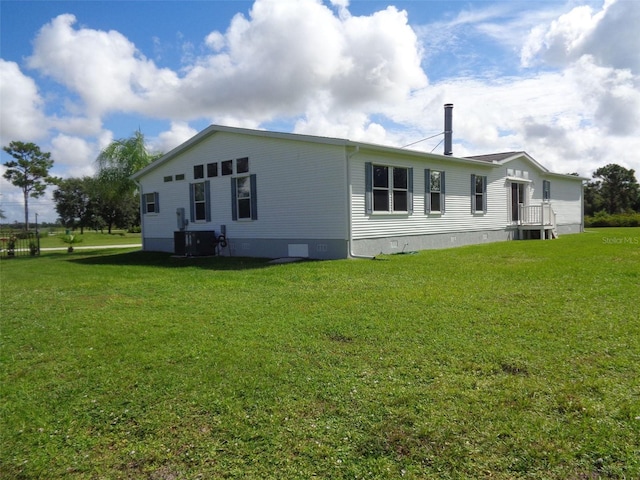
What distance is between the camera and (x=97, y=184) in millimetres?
23016

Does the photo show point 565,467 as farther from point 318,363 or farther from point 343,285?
point 343,285

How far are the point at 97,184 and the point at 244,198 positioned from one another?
479 inches

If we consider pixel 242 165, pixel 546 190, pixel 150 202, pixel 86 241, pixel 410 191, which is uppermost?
pixel 242 165

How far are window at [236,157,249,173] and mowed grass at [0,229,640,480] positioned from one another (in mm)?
8278

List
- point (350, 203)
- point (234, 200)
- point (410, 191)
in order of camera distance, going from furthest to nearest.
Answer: point (234, 200)
point (410, 191)
point (350, 203)

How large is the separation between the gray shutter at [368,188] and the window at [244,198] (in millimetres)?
3691

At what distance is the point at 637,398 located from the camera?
10.1 ft

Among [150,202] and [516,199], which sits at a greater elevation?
[150,202]

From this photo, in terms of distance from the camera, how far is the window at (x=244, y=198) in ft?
47.0

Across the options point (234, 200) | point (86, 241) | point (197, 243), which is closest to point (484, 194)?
point (234, 200)

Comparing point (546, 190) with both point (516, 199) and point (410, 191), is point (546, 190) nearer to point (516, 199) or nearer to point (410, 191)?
point (516, 199)

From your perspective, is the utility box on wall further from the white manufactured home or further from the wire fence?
the wire fence

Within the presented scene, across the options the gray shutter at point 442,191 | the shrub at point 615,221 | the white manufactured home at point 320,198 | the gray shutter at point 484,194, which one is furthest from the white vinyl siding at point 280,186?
the shrub at point 615,221

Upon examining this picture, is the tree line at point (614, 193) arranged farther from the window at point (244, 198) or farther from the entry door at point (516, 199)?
the window at point (244, 198)
